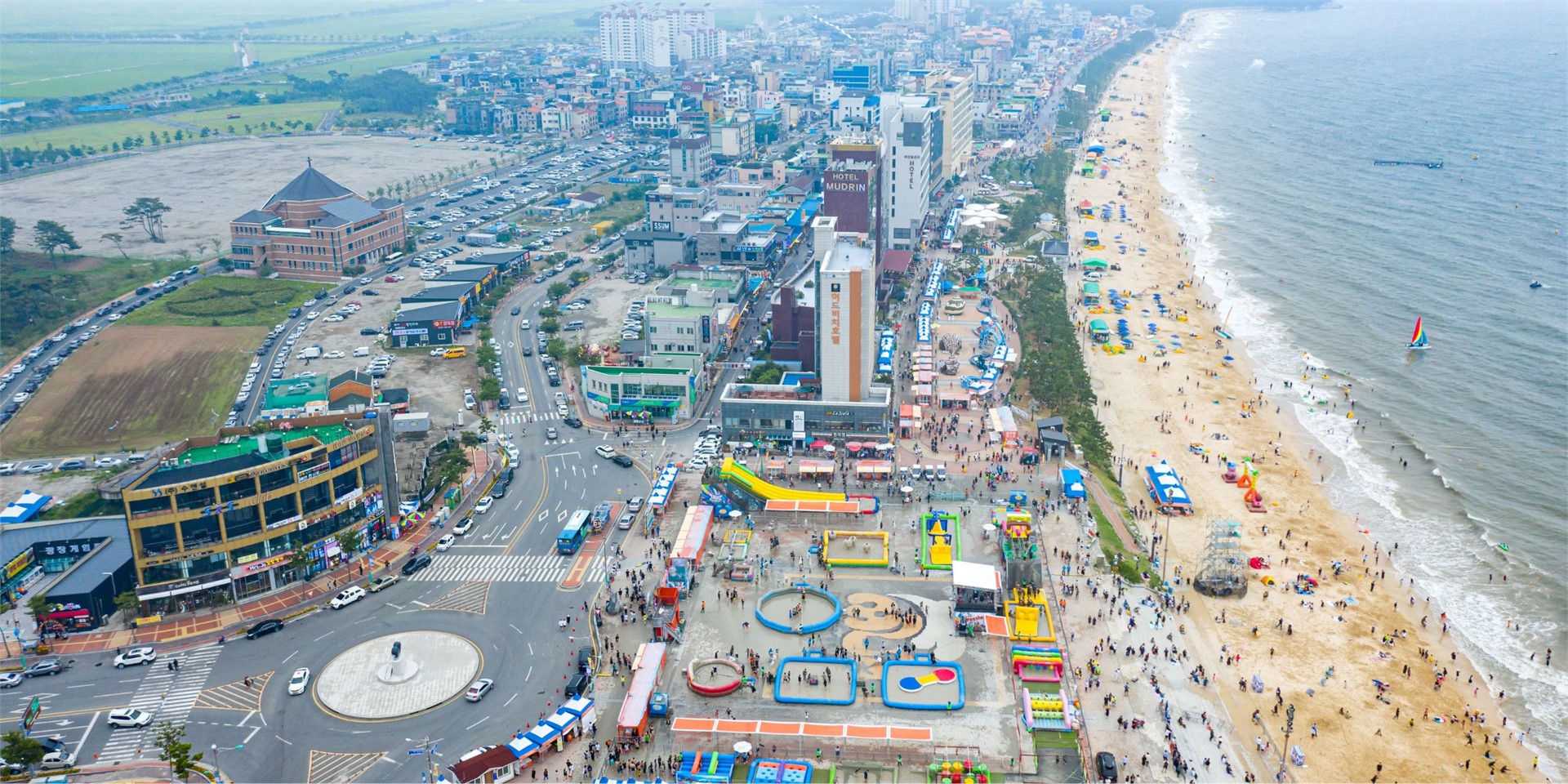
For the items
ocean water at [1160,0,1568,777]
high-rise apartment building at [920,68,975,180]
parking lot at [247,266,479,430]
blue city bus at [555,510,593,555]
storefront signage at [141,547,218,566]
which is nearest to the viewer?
storefront signage at [141,547,218,566]

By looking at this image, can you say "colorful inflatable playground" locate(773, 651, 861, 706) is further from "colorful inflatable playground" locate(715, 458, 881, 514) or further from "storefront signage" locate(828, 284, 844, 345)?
"storefront signage" locate(828, 284, 844, 345)

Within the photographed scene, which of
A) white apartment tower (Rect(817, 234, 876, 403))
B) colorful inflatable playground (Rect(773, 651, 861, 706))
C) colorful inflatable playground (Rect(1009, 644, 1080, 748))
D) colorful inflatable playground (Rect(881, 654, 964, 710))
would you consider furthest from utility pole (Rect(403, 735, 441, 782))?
white apartment tower (Rect(817, 234, 876, 403))

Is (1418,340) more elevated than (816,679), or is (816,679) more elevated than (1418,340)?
(1418,340)

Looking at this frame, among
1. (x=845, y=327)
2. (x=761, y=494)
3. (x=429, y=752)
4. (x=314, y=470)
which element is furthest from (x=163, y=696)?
(x=845, y=327)

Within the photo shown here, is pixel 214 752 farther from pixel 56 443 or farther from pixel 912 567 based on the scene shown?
pixel 56 443

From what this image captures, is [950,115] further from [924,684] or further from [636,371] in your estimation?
[924,684]

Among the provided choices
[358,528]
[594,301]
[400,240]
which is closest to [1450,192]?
[594,301]

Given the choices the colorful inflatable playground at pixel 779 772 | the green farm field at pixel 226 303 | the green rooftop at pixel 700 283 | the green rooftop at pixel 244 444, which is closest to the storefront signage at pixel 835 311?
the green rooftop at pixel 700 283
